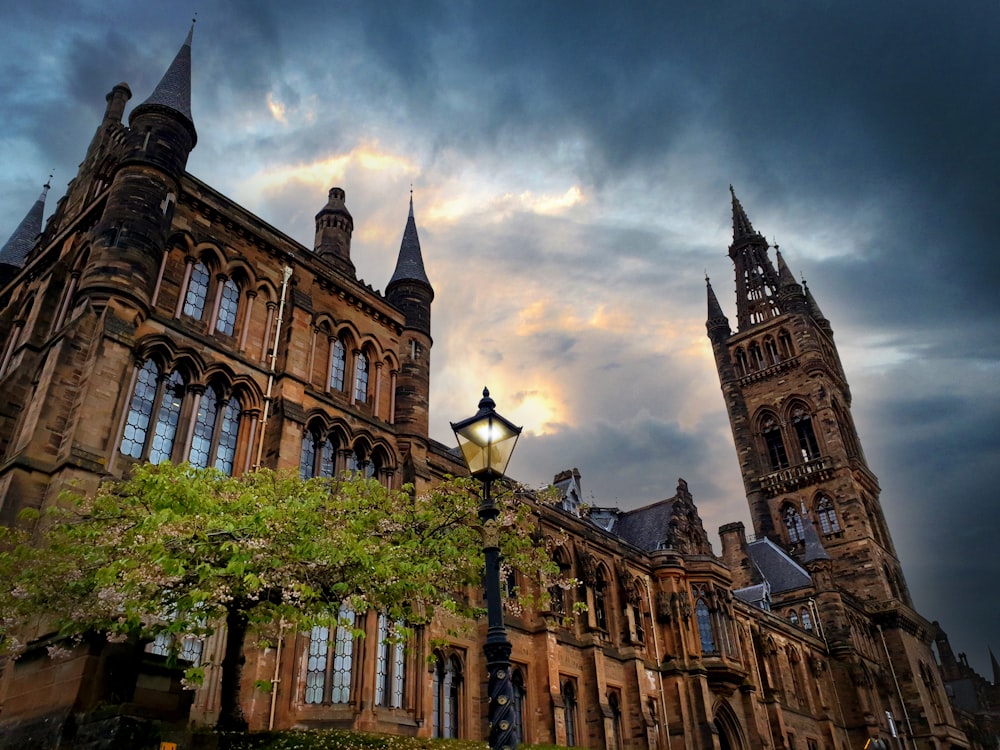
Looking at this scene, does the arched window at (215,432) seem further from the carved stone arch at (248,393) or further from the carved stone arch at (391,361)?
the carved stone arch at (391,361)

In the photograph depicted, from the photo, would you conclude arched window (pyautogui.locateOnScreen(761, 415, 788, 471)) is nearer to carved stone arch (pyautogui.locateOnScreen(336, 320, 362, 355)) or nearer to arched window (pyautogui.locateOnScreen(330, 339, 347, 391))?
carved stone arch (pyautogui.locateOnScreen(336, 320, 362, 355))

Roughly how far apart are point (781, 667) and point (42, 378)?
45.9 m

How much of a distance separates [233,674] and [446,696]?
38.2 ft

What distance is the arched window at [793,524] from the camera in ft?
227

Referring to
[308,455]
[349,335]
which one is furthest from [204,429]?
[349,335]

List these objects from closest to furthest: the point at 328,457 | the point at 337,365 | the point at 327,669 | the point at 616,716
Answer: the point at 327,669 < the point at 328,457 < the point at 337,365 < the point at 616,716

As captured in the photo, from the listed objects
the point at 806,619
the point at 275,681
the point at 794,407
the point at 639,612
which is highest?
the point at 794,407

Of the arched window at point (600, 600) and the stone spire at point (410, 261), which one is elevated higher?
the stone spire at point (410, 261)

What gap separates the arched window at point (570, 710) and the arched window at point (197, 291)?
2032cm

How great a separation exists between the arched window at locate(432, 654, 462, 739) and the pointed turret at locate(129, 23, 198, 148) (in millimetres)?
19080

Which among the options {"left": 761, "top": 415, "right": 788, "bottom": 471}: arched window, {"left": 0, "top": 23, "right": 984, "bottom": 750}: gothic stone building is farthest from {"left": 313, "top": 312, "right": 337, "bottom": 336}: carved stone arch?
{"left": 761, "top": 415, "right": 788, "bottom": 471}: arched window

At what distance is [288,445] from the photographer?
71.2 ft

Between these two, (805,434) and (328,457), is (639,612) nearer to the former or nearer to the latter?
(328,457)

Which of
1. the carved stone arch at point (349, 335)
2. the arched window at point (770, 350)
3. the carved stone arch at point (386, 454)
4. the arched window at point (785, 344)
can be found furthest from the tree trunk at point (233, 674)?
the arched window at point (770, 350)
